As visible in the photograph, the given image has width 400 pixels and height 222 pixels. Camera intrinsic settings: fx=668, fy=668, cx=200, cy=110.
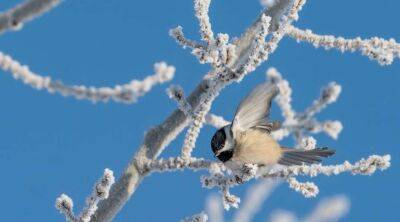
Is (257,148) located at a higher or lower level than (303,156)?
higher

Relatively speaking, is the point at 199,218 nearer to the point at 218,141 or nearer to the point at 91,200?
the point at 91,200

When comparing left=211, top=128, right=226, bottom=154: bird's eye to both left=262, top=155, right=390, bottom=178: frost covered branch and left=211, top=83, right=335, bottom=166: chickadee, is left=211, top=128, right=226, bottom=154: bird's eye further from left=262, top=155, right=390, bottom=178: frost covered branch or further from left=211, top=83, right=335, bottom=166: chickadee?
left=262, top=155, right=390, bottom=178: frost covered branch

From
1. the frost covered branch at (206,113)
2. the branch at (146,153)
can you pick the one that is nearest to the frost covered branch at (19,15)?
the frost covered branch at (206,113)

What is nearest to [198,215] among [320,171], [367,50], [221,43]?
[320,171]

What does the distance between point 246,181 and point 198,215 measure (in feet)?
0.86

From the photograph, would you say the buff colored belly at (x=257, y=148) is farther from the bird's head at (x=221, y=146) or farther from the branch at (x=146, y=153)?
the branch at (x=146, y=153)

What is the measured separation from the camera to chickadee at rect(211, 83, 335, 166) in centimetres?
321

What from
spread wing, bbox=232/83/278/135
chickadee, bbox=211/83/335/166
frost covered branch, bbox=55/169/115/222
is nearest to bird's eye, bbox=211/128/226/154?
chickadee, bbox=211/83/335/166

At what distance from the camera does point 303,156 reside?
3.36m

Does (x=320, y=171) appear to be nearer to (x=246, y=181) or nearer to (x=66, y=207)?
(x=246, y=181)

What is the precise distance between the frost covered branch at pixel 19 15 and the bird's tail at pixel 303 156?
6.64ft

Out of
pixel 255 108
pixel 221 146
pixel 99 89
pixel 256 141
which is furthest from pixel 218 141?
pixel 99 89

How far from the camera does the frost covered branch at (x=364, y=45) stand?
308 cm

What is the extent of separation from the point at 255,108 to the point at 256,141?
1.52 ft
